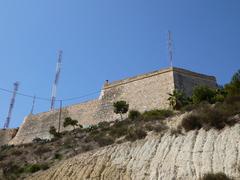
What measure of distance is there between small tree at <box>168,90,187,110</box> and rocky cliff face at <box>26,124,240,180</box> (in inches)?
455

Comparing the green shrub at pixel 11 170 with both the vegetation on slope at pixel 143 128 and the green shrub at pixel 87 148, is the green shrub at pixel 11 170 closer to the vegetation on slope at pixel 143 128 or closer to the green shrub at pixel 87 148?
the vegetation on slope at pixel 143 128

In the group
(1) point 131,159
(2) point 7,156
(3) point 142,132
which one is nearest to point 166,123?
(3) point 142,132

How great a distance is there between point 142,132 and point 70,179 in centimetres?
419

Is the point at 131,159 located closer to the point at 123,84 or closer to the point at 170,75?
the point at 170,75

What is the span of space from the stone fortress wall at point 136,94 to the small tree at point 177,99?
126cm

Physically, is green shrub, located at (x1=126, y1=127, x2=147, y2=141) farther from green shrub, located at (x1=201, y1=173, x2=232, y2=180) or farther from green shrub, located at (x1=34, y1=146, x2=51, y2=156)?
green shrub, located at (x1=34, y1=146, x2=51, y2=156)

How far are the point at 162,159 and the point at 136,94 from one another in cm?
2000

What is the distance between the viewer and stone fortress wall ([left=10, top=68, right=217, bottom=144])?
33.7 metres

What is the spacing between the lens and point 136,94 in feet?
116

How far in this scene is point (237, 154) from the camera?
527 inches

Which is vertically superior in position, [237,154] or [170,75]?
[170,75]

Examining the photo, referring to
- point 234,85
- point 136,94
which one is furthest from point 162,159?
point 136,94

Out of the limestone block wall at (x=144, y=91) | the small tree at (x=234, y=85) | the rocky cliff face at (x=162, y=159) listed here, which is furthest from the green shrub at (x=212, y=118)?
the limestone block wall at (x=144, y=91)

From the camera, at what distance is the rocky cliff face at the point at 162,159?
45.2ft
